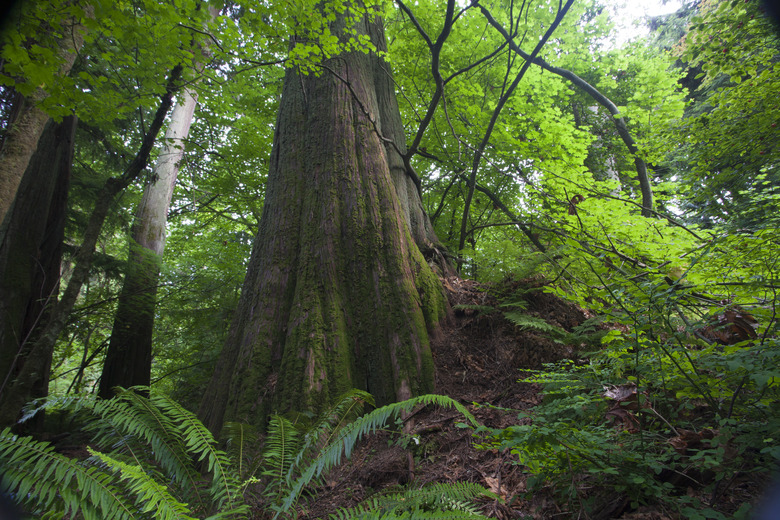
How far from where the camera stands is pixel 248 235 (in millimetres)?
10672

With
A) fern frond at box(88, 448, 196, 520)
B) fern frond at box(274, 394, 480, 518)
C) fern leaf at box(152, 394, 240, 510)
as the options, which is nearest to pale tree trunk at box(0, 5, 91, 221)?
fern leaf at box(152, 394, 240, 510)

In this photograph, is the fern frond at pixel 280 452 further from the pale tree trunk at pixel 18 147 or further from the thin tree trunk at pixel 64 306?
the pale tree trunk at pixel 18 147

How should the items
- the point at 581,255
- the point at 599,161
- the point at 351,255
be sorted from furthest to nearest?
the point at 599,161 < the point at 351,255 < the point at 581,255

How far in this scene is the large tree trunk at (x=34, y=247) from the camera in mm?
4523

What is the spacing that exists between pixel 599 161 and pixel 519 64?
16.0 feet

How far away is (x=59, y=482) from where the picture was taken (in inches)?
50.1

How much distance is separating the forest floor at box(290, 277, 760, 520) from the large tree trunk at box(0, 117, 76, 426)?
16.1 feet

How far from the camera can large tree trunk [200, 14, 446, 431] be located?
272 centimetres

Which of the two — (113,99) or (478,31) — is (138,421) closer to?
(113,99)

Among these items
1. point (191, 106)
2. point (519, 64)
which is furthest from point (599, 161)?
point (191, 106)

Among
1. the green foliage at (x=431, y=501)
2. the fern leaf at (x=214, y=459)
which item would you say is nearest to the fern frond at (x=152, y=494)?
the fern leaf at (x=214, y=459)

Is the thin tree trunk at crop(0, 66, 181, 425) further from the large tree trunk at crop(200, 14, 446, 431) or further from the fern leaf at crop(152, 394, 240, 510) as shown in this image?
the fern leaf at crop(152, 394, 240, 510)

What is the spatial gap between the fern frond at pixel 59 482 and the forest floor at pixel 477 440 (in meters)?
0.94

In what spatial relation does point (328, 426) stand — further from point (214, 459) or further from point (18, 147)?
point (18, 147)
